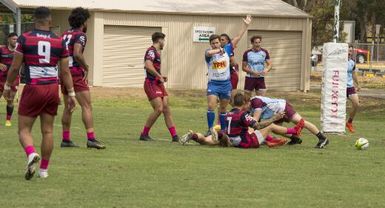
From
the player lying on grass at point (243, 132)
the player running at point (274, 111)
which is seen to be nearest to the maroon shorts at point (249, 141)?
the player lying on grass at point (243, 132)

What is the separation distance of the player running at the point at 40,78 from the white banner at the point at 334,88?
28.7 ft

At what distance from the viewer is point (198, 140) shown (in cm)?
1516

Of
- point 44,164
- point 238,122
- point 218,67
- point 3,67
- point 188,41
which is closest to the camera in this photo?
point 44,164

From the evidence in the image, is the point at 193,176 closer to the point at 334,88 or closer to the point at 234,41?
the point at 234,41

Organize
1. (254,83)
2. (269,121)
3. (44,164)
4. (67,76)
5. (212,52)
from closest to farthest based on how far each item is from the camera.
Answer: (44,164)
(67,76)
(269,121)
(212,52)
(254,83)

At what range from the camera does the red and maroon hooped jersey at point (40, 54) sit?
34.4ft

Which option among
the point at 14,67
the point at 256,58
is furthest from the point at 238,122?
the point at 256,58

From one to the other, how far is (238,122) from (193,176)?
3474mm

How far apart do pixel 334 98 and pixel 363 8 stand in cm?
6562

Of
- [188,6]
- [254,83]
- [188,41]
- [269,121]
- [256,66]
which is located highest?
[188,6]

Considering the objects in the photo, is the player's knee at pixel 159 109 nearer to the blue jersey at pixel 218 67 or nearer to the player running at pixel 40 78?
the blue jersey at pixel 218 67

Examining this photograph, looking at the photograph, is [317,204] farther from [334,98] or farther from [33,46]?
[334,98]

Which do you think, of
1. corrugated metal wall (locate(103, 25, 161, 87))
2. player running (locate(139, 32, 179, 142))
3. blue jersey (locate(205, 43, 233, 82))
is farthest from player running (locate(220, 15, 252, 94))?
corrugated metal wall (locate(103, 25, 161, 87))

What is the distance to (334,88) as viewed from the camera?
18.4 metres
